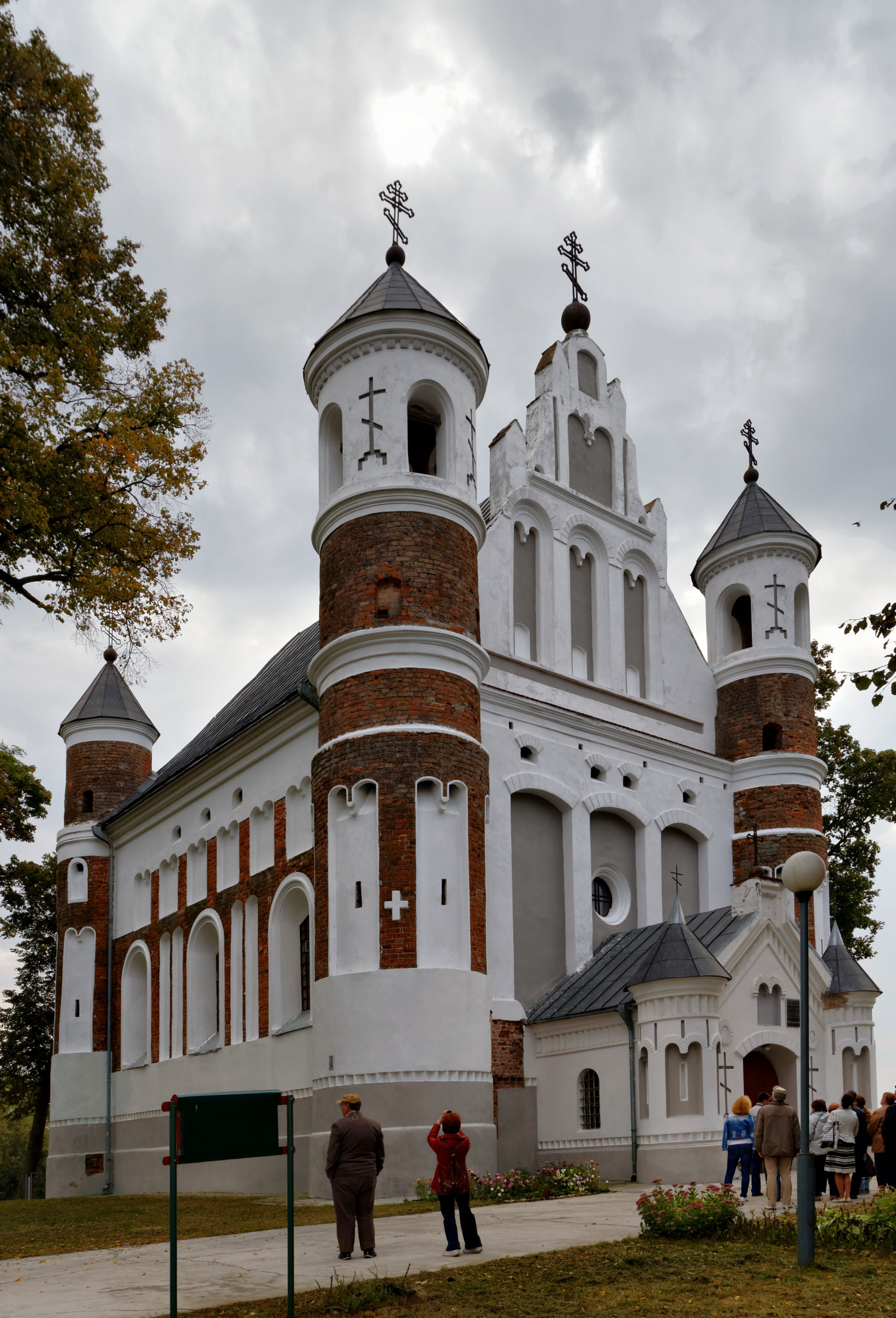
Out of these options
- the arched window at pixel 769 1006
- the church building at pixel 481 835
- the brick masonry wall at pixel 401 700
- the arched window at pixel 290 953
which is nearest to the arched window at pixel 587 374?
the church building at pixel 481 835

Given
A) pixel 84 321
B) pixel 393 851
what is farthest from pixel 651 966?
pixel 84 321

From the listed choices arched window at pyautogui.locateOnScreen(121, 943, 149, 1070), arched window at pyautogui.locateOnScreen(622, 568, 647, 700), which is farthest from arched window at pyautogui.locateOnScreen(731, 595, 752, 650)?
arched window at pyautogui.locateOnScreen(121, 943, 149, 1070)

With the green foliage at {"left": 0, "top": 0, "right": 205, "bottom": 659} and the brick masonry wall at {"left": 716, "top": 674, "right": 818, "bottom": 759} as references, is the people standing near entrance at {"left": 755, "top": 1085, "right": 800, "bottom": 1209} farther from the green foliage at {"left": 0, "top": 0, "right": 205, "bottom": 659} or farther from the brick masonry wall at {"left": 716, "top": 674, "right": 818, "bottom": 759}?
the brick masonry wall at {"left": 716, "top": 674, "right": 818, "bottom": 759}

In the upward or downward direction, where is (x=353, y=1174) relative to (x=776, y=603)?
downward

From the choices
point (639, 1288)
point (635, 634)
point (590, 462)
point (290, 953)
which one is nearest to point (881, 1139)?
point (639, 1288)

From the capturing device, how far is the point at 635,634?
92.7ft

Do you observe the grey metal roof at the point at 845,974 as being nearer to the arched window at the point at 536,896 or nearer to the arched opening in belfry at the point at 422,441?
the arched window at the point at 536,896

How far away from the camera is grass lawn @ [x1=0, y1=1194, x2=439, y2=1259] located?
14.6 m

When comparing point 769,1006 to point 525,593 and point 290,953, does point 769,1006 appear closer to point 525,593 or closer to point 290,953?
point 290,953

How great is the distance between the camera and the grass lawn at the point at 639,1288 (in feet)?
29.0

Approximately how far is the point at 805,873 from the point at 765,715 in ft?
58.6

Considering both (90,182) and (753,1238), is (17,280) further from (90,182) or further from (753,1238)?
(753,1238)

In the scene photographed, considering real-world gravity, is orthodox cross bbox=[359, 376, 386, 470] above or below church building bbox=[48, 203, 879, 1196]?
above

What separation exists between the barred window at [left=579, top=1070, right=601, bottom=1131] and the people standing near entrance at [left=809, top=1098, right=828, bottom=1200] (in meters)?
5.24
